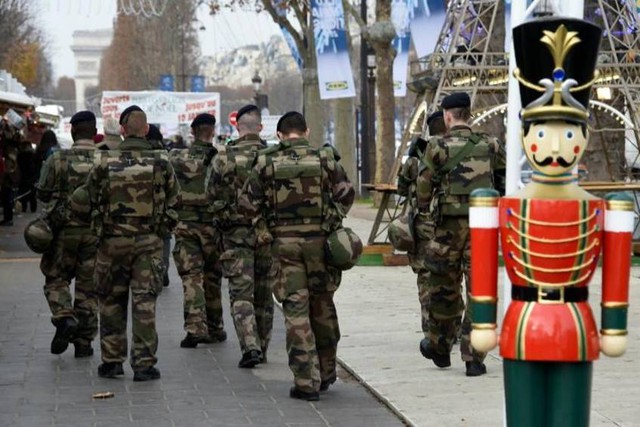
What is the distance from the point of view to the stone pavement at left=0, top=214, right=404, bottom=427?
30.0 ft

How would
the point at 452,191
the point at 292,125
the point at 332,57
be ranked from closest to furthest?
the point at 292,125, the point at 452,191, the point at 332,57

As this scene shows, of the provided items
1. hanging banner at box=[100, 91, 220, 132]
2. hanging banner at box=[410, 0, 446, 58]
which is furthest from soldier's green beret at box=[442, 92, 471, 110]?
hanging banner at box=[100, 91, 220, 132]

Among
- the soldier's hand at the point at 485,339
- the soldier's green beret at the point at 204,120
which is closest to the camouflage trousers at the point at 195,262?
the soldier's green beret at the point at 204,120

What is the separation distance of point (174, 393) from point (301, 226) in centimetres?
150

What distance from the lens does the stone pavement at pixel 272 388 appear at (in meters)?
9.11

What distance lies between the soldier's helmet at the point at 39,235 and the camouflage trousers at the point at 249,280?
53.5 inches

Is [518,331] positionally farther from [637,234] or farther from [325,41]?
[325,41]

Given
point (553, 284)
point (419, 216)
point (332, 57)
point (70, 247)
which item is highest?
point (332, 57)

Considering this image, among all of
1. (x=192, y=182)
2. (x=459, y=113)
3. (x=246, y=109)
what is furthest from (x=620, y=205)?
(x=192, y=182)

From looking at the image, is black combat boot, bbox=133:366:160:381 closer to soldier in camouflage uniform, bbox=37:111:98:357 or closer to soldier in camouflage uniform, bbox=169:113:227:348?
soldier in camouflage uniform, bbox=37:111:98:357

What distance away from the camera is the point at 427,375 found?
1060 cm

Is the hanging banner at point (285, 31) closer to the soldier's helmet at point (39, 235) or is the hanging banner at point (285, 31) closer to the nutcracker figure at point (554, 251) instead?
the soldier's helmet at point (39, 235)

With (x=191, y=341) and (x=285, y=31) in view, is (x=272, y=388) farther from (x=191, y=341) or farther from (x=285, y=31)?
(x=285, y=31)

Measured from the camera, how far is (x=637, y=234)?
858 inches
